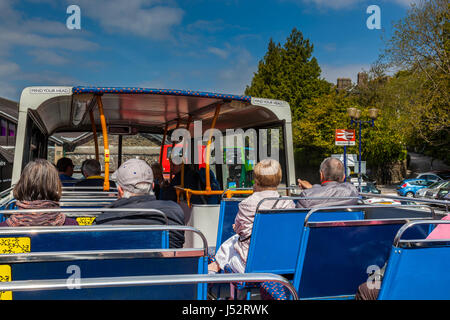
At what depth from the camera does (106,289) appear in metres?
2.09

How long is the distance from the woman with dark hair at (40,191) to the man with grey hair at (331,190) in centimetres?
235

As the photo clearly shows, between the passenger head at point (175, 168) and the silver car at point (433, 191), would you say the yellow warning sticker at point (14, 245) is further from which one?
the silver car at point (433, 191)

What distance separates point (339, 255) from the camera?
3.43 meters

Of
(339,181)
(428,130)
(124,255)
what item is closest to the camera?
(124,255)

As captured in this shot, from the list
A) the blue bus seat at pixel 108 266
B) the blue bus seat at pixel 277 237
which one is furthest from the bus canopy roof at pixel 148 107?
the blue bus seat at pixel 108 266

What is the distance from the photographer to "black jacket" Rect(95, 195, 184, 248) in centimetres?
315

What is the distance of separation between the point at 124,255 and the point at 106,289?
188mm

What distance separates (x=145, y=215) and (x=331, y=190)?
2209mm

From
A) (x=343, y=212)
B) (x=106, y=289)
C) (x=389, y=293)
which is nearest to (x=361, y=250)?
(x=343, y=212)

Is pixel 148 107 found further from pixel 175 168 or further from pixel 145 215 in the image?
Result: pixel 145 215

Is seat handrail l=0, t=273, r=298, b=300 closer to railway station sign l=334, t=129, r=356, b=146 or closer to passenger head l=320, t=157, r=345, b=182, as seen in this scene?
passenger head l=320, t=157, r=345, b=182
